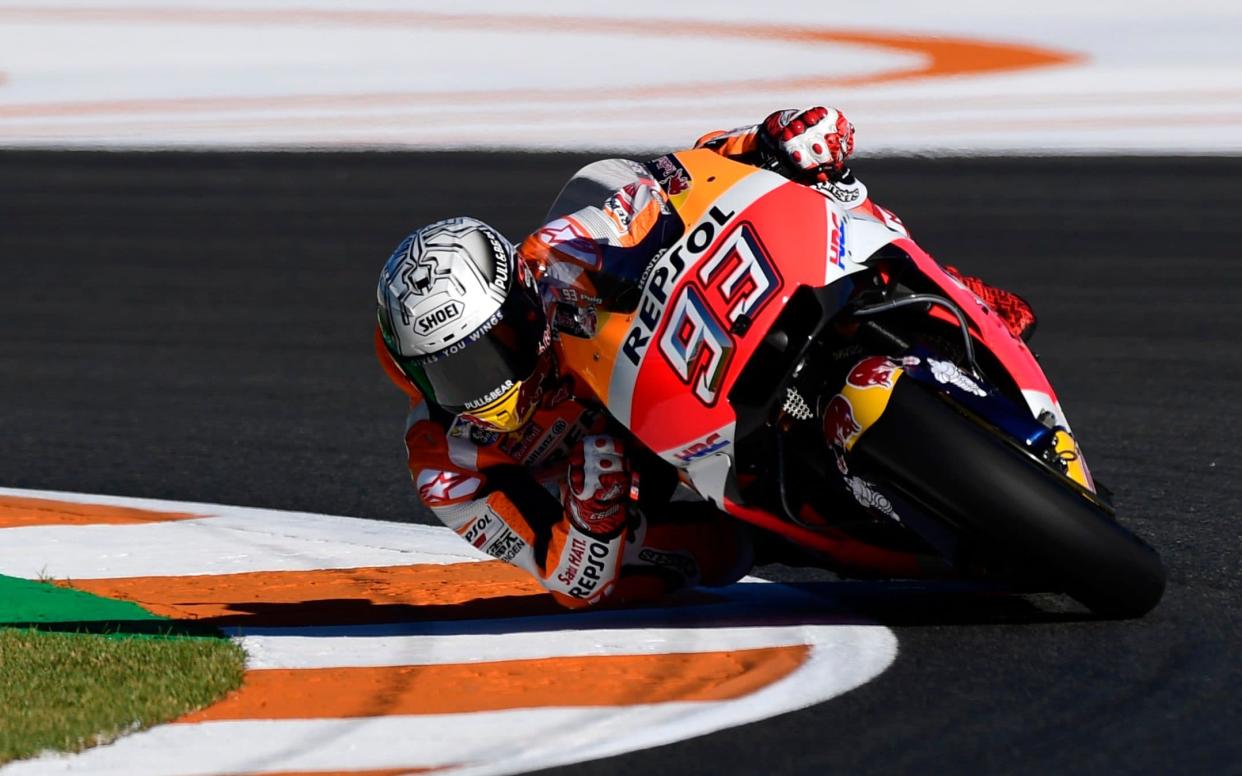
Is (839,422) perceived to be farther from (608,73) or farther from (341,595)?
(608,73)

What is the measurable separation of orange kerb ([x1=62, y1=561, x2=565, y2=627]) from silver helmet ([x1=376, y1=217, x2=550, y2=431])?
93 centimetres

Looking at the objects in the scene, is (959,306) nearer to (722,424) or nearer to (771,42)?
(722,424)

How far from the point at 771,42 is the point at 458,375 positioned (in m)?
13.4

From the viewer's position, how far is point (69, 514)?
727cm

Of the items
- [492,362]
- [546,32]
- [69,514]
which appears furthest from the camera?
[546,32]

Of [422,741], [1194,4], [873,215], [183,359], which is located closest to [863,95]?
[1194,4]

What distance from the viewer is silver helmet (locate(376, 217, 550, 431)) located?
4.87m

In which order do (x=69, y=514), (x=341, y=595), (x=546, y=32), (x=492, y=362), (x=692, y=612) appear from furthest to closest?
1. (x=546, y=32)
2. (x=69, y=514)
3. (x=341, y=595)
4. (x=692, y=612)
5. (x=492, y=362)

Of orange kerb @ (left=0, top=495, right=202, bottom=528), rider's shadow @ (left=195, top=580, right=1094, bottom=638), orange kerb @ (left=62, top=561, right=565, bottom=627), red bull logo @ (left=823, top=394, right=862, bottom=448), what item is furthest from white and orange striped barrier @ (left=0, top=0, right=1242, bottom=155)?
red bull logo @ (left=823, top=394, right=862, bottom=448)

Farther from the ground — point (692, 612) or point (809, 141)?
point (809, 141)

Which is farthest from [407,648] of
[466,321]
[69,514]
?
[69,514]

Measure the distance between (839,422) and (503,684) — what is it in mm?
1009

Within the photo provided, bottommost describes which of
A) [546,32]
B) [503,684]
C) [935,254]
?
[546,32]

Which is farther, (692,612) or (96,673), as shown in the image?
(692,612)
